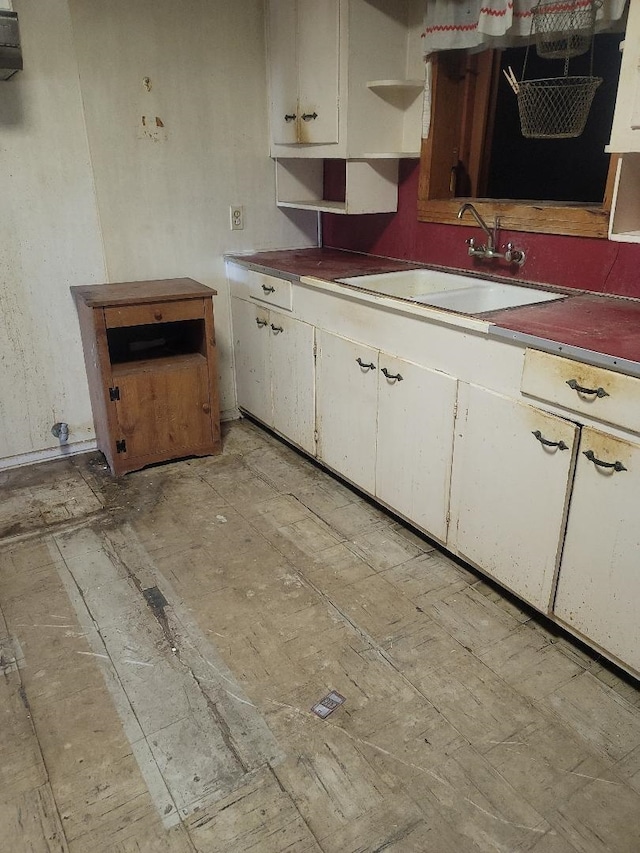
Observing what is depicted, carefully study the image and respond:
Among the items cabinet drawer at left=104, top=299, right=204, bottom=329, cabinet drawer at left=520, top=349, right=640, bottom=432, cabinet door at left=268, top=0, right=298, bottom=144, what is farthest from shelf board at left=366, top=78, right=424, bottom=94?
cabinet drawer at left=520, top=349, right=640, bottom=432

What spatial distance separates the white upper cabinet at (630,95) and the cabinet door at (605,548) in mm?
773

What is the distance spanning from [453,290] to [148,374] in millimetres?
1361

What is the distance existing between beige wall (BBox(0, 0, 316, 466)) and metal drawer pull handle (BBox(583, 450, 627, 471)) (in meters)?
2.23

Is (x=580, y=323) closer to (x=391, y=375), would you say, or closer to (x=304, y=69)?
(x=391, y=375)

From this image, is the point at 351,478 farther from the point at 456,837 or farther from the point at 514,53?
the point at 514,53

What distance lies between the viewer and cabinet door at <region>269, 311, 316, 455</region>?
2768 millimetres

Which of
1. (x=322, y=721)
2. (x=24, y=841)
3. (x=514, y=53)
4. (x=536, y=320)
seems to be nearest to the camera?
(x=24, y=841)

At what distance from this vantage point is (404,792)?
1.41 metres

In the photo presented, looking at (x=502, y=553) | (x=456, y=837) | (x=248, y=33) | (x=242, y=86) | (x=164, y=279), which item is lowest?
(x=456, y=837)

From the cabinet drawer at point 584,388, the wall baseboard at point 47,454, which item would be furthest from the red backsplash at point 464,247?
the wall baseboard at point 47,454

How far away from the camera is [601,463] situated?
1576 millimetres

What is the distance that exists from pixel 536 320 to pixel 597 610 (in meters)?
0.83

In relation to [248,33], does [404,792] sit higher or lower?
lower

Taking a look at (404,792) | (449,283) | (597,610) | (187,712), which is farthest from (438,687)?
(449,283)
